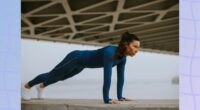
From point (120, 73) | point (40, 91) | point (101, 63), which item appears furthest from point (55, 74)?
point (120, 73)

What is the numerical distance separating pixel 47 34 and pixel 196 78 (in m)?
7.41

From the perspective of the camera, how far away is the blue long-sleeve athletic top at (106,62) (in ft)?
9.45

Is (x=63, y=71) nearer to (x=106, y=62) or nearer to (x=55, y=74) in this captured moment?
(x=55, y=74)

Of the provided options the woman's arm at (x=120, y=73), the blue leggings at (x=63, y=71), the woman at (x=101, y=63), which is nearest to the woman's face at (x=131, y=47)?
the woman at (x=101, y=63)

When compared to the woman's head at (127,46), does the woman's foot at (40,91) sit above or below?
below

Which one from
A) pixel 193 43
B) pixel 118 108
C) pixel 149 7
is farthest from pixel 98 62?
pixel 149 7

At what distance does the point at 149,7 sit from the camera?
283 inches

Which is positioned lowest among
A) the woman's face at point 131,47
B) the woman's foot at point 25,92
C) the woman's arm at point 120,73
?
the woman's foot at point 25,92

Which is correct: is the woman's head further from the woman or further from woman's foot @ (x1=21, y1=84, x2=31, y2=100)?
woman's foot @ (x1=21, y1=84, x2=31, y2=100)

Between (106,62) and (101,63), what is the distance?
12cm

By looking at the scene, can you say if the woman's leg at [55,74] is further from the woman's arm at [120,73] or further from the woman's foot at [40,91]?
the woman's arm at [120,73]

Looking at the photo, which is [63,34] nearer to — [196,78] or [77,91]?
[77,91]

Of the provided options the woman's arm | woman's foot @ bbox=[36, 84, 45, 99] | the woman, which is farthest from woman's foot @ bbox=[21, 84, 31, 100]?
the woman's arm

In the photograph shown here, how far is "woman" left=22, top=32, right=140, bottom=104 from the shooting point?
2.90m
